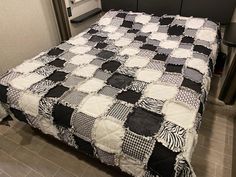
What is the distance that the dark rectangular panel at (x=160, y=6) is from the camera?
238 cm

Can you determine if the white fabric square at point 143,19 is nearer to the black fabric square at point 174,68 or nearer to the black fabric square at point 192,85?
the black fabric square at point 174,68

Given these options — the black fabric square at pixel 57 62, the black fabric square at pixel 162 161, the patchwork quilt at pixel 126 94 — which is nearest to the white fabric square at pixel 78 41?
the patchwork quilt at pixel 126 94

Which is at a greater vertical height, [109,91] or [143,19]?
[143,19]

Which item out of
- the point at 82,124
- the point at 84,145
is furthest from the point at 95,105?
the point at 84,145

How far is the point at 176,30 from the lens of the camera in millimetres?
2178

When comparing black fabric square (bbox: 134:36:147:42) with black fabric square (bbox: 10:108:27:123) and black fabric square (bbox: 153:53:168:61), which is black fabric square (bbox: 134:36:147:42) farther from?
black fabric square (bbox: 10:108:27:123)

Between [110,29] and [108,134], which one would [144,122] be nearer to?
[108,134]

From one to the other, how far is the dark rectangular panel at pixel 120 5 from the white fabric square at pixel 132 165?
2089 millimetres

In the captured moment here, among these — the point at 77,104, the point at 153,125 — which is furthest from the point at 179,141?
the point at 77,104

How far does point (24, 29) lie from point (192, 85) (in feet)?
6.09

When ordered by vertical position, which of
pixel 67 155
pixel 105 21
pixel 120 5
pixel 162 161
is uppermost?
pixel 120 5

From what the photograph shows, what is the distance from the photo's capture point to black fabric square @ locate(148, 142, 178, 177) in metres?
1.01

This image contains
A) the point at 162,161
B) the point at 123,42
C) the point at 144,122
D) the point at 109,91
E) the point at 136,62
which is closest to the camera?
the point at 162,161

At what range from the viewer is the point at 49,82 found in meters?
1.53
